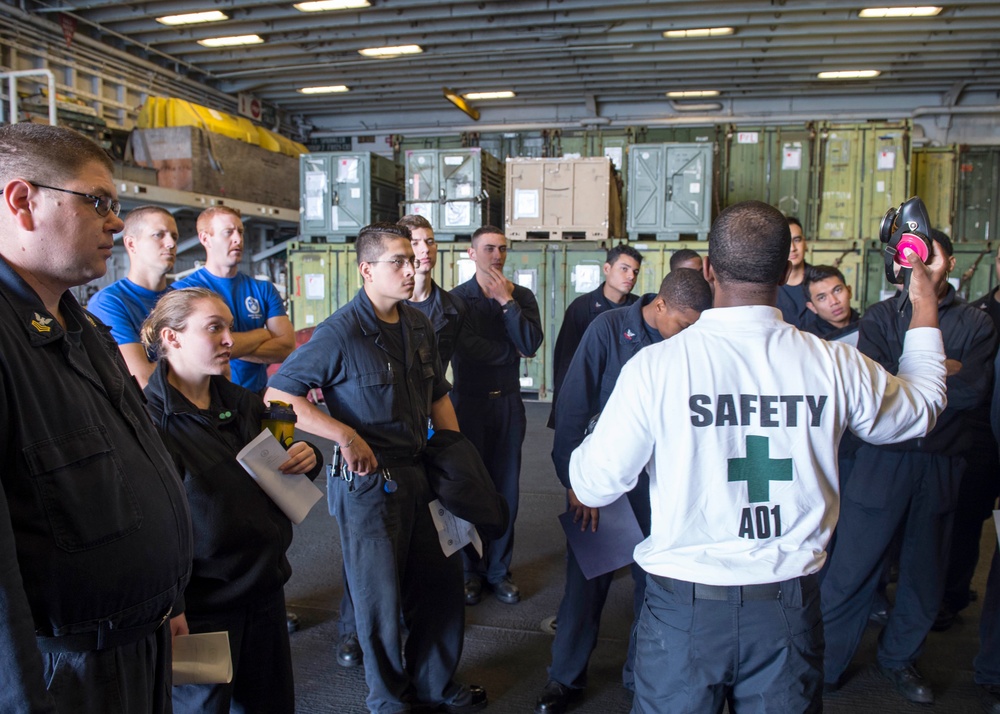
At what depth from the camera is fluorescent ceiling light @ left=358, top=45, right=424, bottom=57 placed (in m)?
12.3

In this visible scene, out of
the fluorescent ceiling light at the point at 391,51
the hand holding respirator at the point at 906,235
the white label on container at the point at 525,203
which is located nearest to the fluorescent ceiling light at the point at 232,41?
the fluorescent ceiling light at the point at 391,51

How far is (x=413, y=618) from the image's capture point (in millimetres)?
2881

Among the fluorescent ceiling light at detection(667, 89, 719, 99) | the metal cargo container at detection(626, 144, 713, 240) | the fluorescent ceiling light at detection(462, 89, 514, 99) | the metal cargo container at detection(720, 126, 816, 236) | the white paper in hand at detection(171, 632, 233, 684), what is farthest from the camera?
the fluorescent ceiling light at detection(462, 89, 514, 99)

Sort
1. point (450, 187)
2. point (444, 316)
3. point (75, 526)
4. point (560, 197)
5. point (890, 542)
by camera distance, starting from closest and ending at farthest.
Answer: point (75, 526), point (890, 542), point (444, 316), point (560, 197), point (450, 187)

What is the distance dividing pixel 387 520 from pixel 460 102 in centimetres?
1271

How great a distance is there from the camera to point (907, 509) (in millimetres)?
3148

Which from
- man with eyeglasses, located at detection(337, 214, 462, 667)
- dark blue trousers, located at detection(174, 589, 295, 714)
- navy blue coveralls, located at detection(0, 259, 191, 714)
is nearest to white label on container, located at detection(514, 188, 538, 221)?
man with eyeglasses, located at detection(337, 214, 462, 667)

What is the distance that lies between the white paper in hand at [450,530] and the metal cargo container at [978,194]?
13.2 meters

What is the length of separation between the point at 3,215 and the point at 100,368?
14.0 inches

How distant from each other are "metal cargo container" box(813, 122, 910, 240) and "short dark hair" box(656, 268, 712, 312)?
9109mm

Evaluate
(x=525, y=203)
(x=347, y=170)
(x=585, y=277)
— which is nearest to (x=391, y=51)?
(x=347, y=170)

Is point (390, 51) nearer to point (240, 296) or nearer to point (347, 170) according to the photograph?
point (347, 170)

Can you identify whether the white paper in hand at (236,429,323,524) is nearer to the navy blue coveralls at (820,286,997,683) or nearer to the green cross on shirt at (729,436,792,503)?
the green cross on shirt at (729,436,792,503)

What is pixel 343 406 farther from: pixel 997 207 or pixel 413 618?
pixel 997 207
